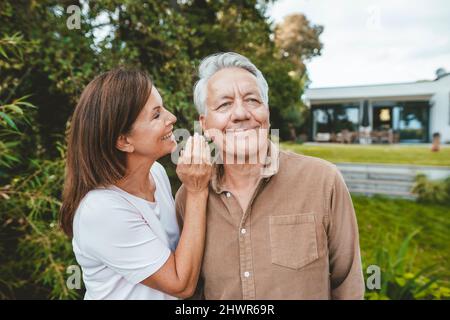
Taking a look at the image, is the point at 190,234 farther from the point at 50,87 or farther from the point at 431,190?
the point at 431,190

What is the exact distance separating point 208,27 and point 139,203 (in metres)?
2.63

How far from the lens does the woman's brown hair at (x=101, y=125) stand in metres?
1.27

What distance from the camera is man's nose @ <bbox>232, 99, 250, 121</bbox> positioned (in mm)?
1415

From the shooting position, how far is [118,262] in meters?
1.26

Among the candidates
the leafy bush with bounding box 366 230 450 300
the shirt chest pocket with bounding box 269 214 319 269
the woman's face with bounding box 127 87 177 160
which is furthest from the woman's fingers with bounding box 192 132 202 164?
the leafy bush with bounding box 366 230 450 300

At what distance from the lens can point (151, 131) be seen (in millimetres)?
1349

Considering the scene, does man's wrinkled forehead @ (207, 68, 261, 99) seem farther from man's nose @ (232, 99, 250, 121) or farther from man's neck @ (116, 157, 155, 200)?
man's neck @ (116, 157, 155, 200)

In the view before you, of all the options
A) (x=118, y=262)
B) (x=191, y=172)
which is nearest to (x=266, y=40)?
(x=191, y=172)

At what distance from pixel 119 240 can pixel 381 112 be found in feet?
17.1

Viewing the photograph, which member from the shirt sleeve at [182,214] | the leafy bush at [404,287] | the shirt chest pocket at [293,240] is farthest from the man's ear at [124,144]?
the leafy bush at [404,287]

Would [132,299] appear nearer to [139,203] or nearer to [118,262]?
[118,262]

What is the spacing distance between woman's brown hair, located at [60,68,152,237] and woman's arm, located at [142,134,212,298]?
0.24 meters

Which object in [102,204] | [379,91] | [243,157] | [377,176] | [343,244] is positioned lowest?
[377,176]

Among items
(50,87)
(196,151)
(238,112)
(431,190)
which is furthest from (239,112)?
(431,190)
